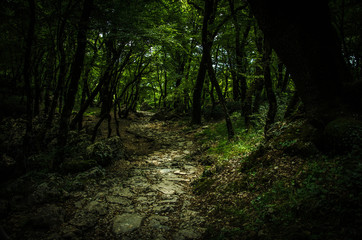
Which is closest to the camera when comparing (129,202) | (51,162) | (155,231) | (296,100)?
(155,231)

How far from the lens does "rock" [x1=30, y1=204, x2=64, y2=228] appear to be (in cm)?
343

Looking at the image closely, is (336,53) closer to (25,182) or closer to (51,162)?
(25,182)

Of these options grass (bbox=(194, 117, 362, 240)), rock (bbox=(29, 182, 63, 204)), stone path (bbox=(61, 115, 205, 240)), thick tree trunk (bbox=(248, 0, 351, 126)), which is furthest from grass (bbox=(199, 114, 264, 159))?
rock (bbox=(29, 182, 63, 204))

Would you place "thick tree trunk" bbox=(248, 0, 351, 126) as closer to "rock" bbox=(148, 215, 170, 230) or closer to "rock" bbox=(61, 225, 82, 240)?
"rock" bbox=(148, 215, 170, 230)

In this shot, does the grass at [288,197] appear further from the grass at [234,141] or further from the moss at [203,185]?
the grass at [234,141]

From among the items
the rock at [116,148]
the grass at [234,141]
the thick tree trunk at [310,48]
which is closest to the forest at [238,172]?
the thick tree trunk at [310,48]

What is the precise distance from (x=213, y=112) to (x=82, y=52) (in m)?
12.1

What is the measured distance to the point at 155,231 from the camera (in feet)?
11.5

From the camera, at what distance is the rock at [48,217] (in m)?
3.43

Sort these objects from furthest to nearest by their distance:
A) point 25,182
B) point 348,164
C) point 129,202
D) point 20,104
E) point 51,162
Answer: point 20,104, point 51,162, point 25,182, point 129,202, point 348,164

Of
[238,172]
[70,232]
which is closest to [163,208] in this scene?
[70,232]

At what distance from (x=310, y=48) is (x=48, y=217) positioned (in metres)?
5.71

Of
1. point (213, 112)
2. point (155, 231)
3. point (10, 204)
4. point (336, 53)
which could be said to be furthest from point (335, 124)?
point (213, 112)

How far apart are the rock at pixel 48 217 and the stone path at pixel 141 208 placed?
24 centimetres
